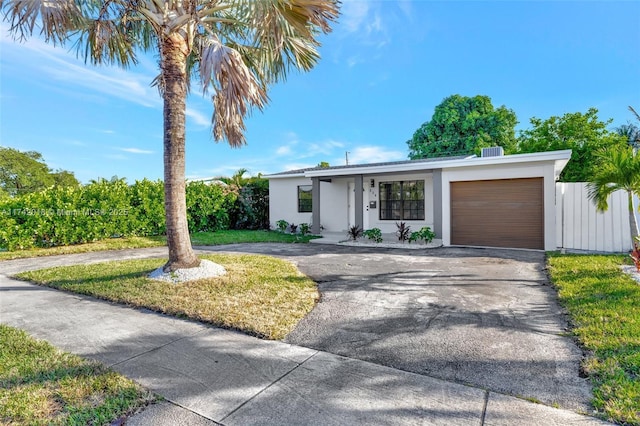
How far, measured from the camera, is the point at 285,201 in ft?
53.3

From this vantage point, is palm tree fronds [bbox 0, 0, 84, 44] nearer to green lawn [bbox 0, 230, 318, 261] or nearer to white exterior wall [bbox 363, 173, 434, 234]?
green lawn [bbox 0, 230, 318, 261]

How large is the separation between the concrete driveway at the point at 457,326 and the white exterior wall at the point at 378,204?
18.9 ft

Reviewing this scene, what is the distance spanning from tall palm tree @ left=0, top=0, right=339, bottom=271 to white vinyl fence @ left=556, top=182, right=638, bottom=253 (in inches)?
341

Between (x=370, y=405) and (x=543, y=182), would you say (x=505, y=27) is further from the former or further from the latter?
(x=370, y=405)

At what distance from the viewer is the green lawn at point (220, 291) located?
4090 millimetres

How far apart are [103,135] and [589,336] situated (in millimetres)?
22733

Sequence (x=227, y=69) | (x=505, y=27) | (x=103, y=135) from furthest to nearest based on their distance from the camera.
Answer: (x=103, y=135)
(x=505, y=27)
(x=227, y=69)

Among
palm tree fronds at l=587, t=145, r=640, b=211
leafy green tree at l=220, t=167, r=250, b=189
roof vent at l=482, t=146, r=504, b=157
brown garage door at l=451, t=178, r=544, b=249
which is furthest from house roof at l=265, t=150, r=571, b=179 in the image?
leafy green tree at l=220, t=167, r=250, b=189

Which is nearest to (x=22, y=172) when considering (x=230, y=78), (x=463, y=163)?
(x=230, y=78)

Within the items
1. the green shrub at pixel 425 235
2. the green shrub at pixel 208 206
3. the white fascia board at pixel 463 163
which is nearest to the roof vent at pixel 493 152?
the white fascia board at pixel 463 163

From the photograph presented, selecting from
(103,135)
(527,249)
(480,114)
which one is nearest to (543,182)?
(527,249)

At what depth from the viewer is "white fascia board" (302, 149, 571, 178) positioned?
9.00 meters

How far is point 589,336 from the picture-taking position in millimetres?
3348

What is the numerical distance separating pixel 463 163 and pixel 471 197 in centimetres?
124
